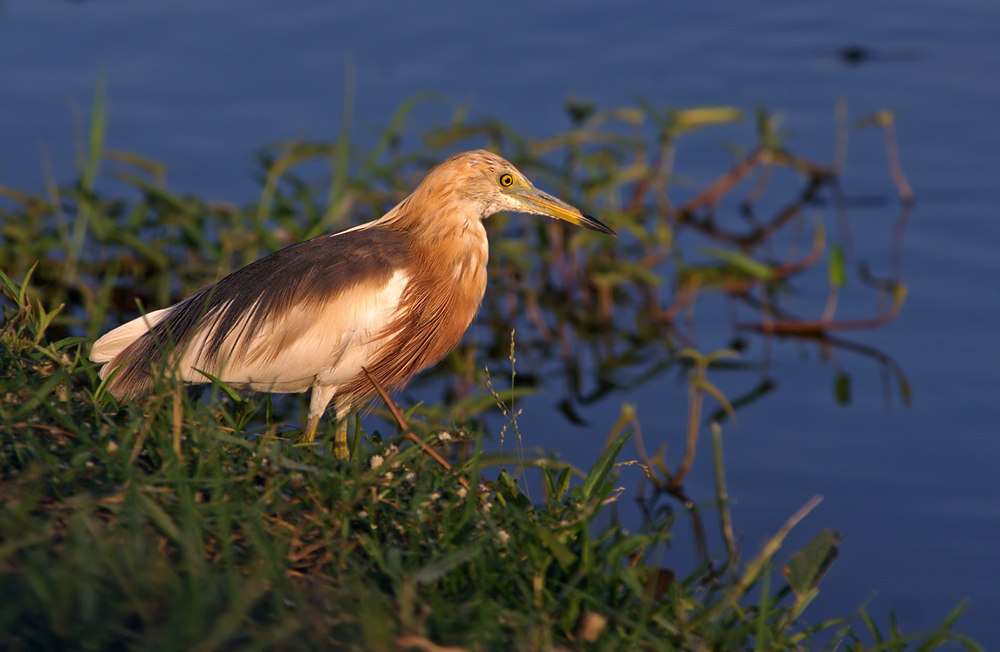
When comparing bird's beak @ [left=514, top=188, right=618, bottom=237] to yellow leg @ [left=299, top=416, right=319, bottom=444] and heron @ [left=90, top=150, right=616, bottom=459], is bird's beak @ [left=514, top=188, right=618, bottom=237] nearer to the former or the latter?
heron @ [left=90, top=150, right=616, bottom=459]

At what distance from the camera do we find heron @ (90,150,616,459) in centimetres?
398

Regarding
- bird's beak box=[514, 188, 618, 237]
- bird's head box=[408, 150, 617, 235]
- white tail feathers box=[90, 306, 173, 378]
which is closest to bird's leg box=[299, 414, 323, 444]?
white tail feathers box=[90, 306, 173, 378]

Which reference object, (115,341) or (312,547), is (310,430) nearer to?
(115,341)

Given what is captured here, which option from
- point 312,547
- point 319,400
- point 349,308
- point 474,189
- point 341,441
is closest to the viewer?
point 312,547

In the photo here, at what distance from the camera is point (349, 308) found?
13.1 feet

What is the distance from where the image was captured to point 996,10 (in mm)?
9578

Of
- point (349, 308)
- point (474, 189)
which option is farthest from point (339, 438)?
point (474, 189)

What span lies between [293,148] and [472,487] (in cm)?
410

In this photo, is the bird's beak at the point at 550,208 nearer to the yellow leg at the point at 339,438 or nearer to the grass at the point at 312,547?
the grass at the point at 312,547

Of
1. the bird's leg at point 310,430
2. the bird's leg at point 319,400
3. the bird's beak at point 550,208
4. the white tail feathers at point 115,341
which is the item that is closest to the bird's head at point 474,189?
the bird's beak at point 550,208

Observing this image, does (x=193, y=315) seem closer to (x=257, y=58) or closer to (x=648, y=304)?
(x=648, y=304)

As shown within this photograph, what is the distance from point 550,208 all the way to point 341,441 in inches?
52.2

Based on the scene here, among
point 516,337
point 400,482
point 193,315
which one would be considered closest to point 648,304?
point 516,337

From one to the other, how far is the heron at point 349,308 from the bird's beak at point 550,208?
0.01m
